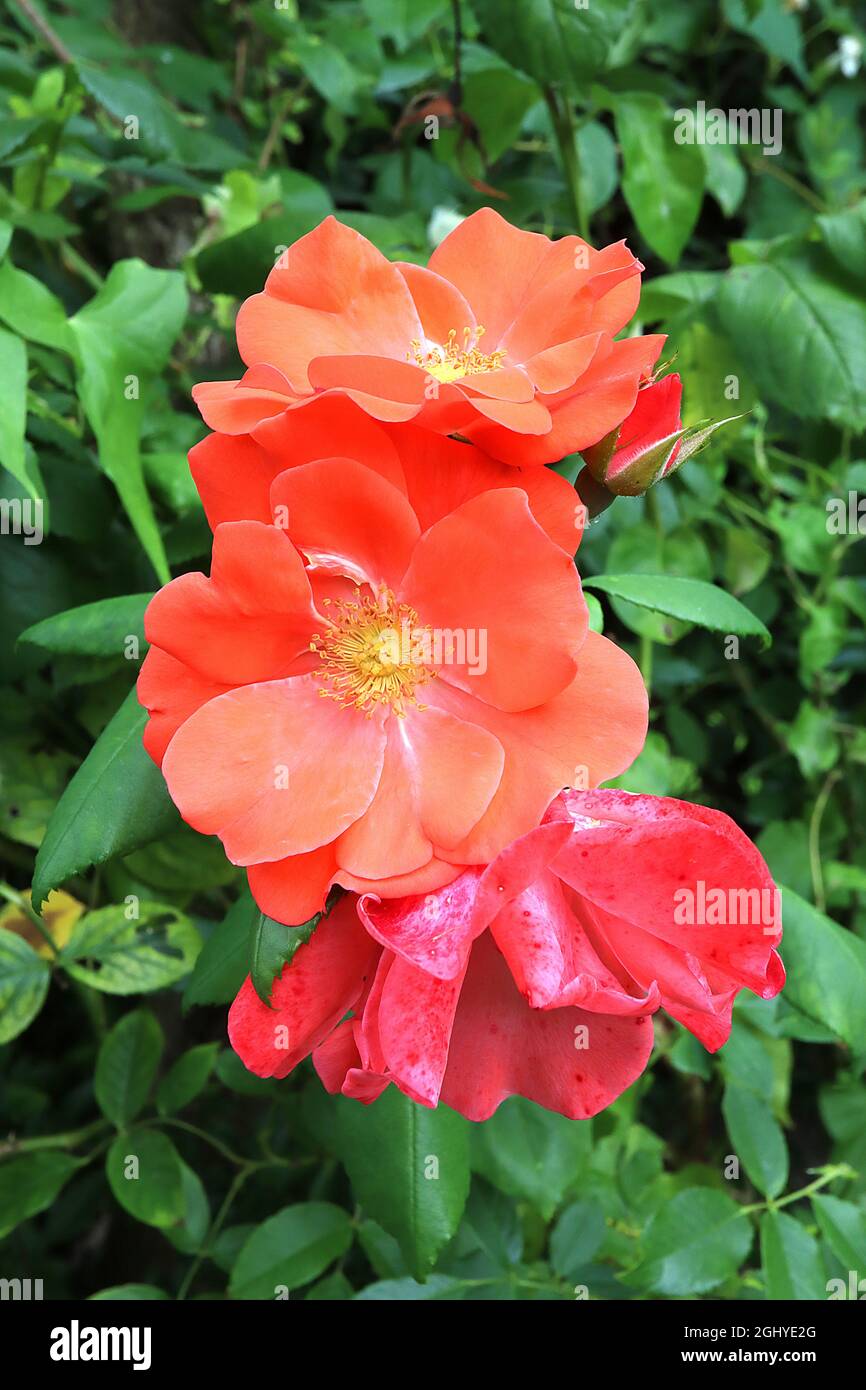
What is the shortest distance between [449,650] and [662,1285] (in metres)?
0.60

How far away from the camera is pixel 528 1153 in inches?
33.5

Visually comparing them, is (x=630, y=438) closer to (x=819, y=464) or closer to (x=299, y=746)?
(x=299, y=746)

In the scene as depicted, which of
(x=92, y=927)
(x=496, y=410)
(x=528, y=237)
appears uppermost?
(x=528, y=237)

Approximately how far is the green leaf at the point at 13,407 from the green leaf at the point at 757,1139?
0.74 metres

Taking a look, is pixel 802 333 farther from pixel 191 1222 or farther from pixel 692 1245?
pixel 191 1222

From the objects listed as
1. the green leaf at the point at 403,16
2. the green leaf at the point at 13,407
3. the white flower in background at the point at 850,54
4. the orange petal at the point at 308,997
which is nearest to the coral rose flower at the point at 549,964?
the orange petal at the point at 308,997

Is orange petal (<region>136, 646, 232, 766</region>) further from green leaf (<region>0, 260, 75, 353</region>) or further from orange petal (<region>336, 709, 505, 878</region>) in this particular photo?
green leaf (<region>0, 260, 75, 353</region>)

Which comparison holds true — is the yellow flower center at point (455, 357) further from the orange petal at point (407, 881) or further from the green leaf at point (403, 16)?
the green leaf at point (403, 16)

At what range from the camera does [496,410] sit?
42 centimetres

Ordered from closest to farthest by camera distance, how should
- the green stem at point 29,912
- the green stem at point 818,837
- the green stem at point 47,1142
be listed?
the green stem at point 29,912 → the green stem at point 47,1142 → the green stem at point 818,837

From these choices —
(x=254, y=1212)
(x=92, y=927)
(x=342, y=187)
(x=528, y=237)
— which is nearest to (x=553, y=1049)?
(x=528, y=237)

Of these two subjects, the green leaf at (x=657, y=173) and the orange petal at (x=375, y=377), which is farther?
the green leaf at (x=657, y=173)

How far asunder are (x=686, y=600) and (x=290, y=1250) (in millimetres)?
601

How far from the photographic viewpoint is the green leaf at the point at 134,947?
2.79ft
